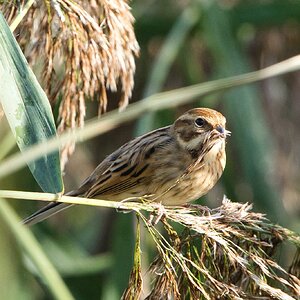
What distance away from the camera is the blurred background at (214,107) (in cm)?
399

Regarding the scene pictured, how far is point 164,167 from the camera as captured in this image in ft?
10.7

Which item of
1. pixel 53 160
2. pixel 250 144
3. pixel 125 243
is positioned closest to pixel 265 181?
pixel 250 144

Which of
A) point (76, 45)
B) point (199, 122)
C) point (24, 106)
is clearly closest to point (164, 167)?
point (199, 122)

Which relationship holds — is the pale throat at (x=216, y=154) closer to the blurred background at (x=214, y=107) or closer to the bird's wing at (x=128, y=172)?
the bird's wing at (x=128, y=172)

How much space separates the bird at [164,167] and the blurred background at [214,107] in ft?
0.91

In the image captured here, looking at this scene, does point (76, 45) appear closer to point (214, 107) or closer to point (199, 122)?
point (199, 122)

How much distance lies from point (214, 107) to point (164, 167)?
168 centimetres

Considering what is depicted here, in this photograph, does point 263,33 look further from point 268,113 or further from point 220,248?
point 220,248

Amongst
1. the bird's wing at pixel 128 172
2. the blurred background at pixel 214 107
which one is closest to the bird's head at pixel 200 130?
the bird's wing at pixel 128 172

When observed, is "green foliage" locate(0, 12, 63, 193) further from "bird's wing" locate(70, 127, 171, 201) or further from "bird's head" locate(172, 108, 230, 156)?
"bird's wing" locate(70, 127, 171, 201)

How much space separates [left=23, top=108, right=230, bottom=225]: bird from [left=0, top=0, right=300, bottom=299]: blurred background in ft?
0.91

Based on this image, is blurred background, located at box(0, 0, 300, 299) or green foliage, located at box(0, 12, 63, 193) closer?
green foliage, located at box(0, 12, 63, 193)

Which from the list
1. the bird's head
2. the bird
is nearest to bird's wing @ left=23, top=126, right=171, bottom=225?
the bird

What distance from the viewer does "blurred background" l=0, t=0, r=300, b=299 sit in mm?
3986
